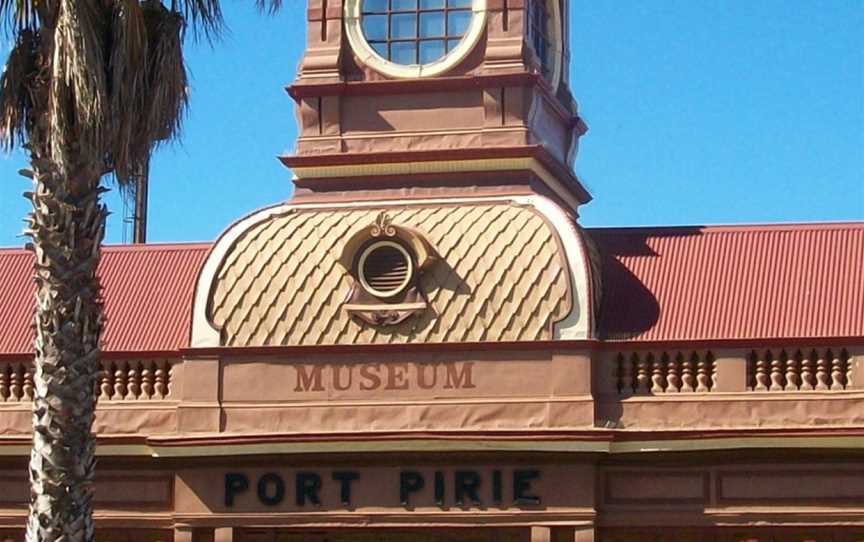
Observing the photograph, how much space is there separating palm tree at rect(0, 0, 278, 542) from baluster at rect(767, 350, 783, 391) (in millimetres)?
10356

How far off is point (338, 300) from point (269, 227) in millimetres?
1705

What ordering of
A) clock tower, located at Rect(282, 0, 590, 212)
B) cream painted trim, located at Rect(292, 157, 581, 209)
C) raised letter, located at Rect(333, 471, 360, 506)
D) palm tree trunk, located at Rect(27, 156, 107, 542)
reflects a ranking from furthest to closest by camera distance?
clock tower, located at Rect(282, 0, 590, 212)
cream painted trim, located at Rect(292, 157, 581, 209)
raised letter, located at Rect(333, 471, 360, 506)
palm tree trunk, located at Rect(27, 156, 107, 542)

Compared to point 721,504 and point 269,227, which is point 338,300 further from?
point 721,504

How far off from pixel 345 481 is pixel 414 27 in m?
7.30

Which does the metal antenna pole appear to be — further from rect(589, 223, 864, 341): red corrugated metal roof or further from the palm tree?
the palm tree

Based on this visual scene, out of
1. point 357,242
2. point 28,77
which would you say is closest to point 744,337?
point 357,242

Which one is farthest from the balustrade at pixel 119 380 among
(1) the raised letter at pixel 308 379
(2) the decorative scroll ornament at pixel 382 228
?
(2) the decorative scroll ornament at pixel 382 228

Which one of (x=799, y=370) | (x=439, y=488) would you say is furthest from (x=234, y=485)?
(x=799, y=370)

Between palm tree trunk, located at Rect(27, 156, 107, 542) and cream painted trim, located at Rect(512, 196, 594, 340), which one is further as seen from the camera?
cream painted trim, located at Rect(512, 196, 594, 340)

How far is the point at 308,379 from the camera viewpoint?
97.9 ft

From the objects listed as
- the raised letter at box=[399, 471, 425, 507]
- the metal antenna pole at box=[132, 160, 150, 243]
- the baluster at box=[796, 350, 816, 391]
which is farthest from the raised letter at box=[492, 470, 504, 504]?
the metal antenna pole at box=[132, 160, 150, 243]

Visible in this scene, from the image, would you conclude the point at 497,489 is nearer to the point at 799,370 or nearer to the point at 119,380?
the point at 799,370

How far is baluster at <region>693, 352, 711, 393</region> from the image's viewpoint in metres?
28.8

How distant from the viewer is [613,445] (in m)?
28.4
